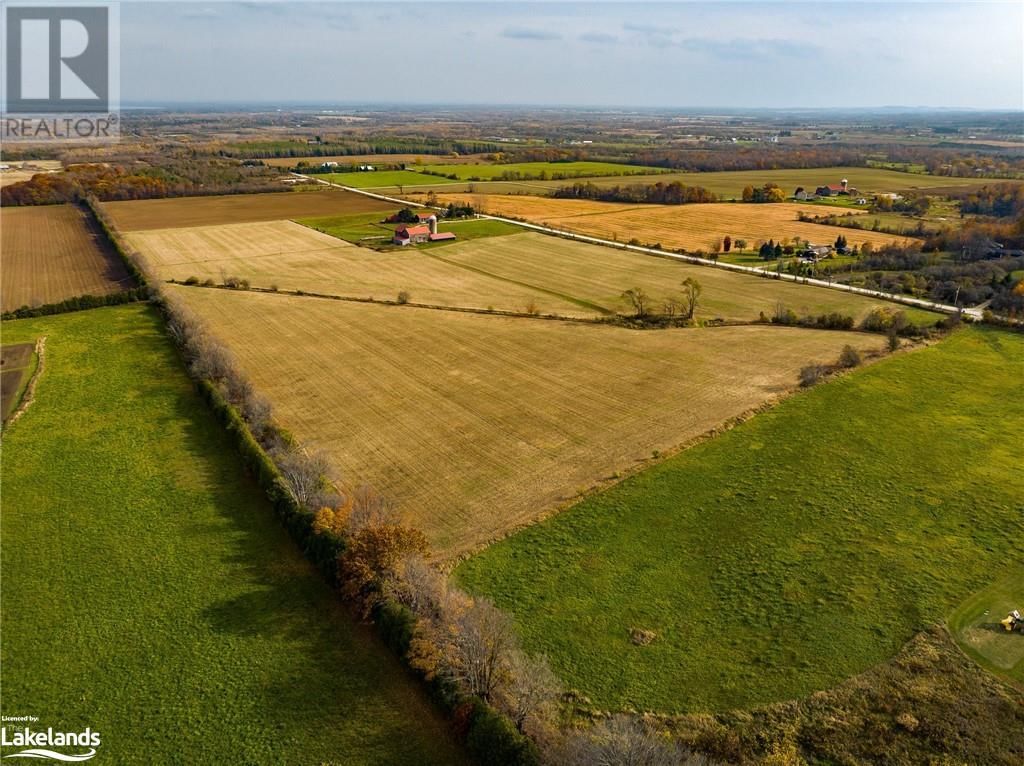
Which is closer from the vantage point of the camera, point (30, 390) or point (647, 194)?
point (30, 390)

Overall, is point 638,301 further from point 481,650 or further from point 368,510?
point 481,650

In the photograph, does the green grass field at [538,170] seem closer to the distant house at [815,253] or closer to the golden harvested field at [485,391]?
the distant house at [815,253]

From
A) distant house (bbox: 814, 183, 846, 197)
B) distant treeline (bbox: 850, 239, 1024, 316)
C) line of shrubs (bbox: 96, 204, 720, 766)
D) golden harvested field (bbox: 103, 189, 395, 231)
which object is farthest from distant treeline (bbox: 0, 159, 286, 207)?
line of shrubs (bbox: 96, 204, 720, 766)

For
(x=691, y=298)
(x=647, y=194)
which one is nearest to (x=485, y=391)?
(x=691, y=298)

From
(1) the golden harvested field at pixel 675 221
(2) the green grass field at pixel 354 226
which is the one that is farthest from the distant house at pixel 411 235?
(1) the golden harvested field at pixel 675 221

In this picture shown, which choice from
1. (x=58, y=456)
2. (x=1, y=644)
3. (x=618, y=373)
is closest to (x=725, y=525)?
(x=618, y=373)

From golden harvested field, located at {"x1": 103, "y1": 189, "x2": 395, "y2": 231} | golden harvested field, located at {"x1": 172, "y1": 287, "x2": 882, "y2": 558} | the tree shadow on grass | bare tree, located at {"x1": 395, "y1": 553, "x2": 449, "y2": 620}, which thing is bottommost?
the tree shadow on grass

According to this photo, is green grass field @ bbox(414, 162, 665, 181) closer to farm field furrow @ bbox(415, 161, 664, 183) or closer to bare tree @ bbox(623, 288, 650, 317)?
farm field furrow @ bbox(415, 161, 664, 183)
